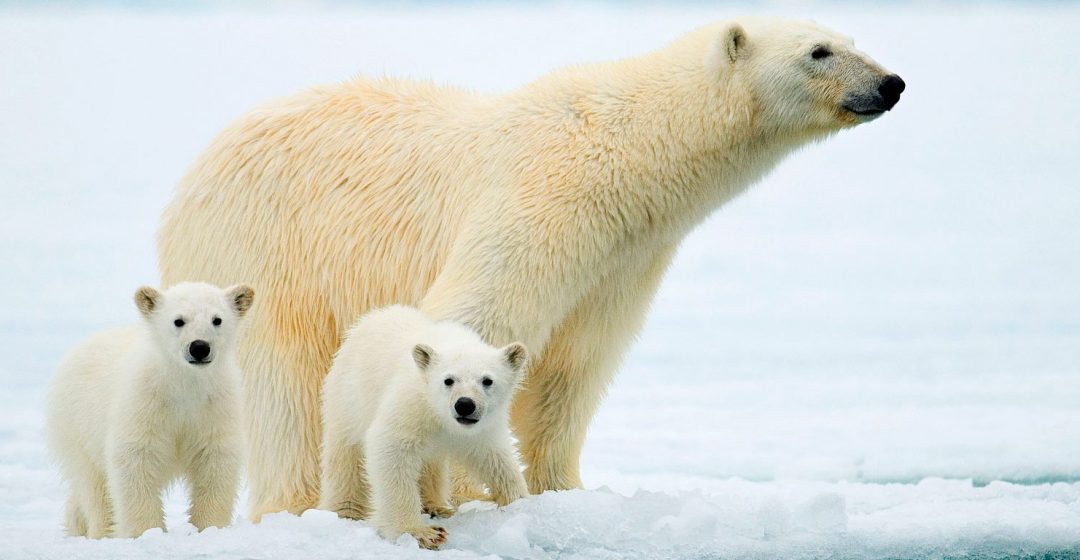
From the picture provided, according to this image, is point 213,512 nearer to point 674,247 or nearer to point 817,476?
point 674,247

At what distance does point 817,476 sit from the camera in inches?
365

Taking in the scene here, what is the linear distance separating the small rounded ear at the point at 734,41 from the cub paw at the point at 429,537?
2279 millimetres

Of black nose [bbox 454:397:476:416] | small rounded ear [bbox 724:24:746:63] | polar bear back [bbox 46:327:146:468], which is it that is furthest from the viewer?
small rounded ear [bbox 724:24:746:63]

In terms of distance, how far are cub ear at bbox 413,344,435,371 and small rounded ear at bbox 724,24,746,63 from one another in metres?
1.87

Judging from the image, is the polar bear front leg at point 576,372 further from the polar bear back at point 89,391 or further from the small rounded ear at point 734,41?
the polar bear back at point 89,391

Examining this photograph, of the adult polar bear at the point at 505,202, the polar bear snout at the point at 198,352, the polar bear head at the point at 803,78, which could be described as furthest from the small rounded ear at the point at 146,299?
the polar bear head at the point at 803,78

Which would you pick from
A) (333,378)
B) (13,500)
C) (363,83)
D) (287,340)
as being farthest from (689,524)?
(13,500)

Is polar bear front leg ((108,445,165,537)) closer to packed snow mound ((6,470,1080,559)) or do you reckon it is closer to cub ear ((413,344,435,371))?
packed snow mound ((6,470,1080,559))

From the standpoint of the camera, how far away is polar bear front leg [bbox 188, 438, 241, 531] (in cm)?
603

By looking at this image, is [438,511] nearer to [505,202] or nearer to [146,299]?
[505,202]

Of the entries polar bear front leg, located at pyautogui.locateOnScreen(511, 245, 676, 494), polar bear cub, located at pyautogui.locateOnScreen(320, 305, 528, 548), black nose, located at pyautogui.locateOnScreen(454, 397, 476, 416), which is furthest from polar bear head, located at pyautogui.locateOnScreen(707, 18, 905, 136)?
black nose, located at pyautogui.locateOnScreen(454, 397, 476, 416)

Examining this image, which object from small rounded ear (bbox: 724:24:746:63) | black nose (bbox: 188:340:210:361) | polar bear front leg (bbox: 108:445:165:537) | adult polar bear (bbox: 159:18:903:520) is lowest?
polar bear front leg (bbox: 108:445:165:537)

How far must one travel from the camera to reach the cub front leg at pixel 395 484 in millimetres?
5676

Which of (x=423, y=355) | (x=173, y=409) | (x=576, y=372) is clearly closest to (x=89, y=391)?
(x=173, y=409)
